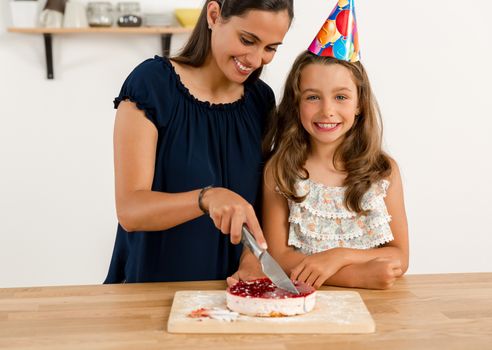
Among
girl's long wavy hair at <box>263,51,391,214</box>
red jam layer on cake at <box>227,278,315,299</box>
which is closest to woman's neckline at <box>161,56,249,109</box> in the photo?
girl's long wavy hair at <box>263,51,391,214</box>

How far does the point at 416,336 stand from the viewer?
4.12ft

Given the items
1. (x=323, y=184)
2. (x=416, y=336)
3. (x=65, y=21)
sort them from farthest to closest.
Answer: (x=65, y=21), (x=323, y=184), (x=416, y=336)

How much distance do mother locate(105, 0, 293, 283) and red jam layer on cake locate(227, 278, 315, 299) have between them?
0.79 feet

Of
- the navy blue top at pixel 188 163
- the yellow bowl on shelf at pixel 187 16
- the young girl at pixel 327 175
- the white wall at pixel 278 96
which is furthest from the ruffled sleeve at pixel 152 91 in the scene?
the white wall at pixel 278 96

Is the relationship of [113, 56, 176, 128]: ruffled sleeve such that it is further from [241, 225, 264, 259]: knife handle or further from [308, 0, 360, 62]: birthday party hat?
[241, 225, 264, 259]: knife handle

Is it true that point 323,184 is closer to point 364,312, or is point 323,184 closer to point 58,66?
point 364,312

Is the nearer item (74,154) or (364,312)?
(364,312)

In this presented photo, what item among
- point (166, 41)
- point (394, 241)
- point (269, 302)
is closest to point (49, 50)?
point (166, 41)

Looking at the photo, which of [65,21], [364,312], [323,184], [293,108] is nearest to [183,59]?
[293,108]

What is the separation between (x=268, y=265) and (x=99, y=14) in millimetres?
2107

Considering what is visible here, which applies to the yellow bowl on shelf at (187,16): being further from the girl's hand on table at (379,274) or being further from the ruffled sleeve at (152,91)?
the girl's hand on table at (379,274)

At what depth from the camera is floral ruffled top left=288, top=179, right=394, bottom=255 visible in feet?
5.90

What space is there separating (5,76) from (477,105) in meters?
2.11

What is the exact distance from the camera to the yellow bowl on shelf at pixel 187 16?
3.25 meters
